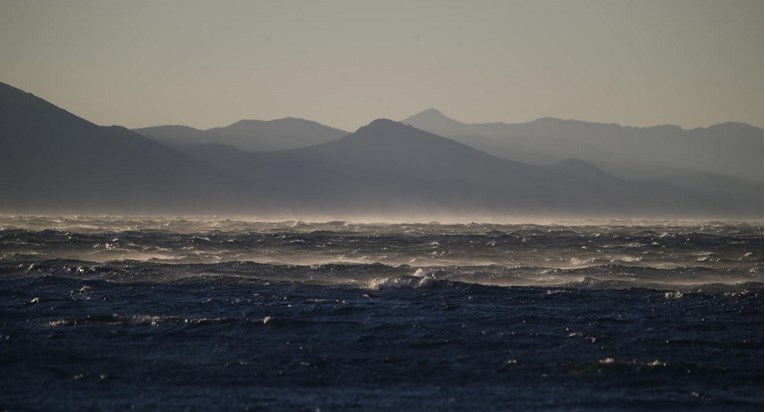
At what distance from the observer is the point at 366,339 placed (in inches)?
893

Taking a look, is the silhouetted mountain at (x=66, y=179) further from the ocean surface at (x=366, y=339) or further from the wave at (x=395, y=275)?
the ocean surface at (x=366, y=339)

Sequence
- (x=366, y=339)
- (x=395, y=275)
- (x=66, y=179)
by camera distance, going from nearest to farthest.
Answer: (x=366, y=339) < (x=395, y=275) < (x=66, y=179)

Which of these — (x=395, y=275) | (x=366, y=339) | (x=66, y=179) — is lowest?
(x=366, y=339)

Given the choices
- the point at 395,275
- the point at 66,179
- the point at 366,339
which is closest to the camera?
the point at 366,339

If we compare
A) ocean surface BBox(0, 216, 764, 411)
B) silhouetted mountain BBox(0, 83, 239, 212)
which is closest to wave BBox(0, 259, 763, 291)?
ocean surface BBox(0, 216, 764, 411)

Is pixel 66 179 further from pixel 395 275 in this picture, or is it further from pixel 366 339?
pixel 366 339

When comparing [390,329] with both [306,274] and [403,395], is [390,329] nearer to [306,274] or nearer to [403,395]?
[403,395]

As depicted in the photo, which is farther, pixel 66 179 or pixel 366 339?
pixel 66 179

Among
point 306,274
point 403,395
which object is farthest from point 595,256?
point 403,395

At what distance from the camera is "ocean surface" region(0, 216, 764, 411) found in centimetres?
1753

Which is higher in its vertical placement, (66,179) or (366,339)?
(66,179)

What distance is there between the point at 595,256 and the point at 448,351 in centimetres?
3770

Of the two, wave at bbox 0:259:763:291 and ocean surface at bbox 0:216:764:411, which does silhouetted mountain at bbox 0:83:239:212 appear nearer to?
wave at bbox 0:259:763:291

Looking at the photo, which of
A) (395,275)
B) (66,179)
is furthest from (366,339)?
(66,179)
